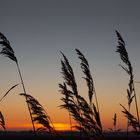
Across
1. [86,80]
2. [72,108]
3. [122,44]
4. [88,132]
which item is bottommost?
[88,132]

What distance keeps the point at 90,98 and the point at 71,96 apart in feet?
2.50

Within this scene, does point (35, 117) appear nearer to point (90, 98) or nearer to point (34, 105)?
point (34, 105)

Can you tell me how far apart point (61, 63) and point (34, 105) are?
194 cm

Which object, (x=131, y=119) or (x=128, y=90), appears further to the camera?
(x=128, y=90)

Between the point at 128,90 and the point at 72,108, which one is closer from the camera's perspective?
the point at 72,108

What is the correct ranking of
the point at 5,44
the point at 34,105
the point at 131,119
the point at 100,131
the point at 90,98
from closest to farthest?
the point at 100,131 → the point at 131,119 → the point at 34,105 → the point at 90,98 → the point at 5,44

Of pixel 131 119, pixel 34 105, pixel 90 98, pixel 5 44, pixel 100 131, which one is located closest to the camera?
pixel 100 131

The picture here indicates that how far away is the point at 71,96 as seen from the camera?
638 cm

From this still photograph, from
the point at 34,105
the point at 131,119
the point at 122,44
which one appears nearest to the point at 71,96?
the point at 34,105

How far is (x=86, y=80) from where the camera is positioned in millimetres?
7281

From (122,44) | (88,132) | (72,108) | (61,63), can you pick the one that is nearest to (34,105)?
(72,108)

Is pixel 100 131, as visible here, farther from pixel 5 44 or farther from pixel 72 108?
pixel 5 44

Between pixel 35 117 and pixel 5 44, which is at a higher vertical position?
pixel 5 44

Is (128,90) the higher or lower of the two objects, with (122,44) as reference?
lower
